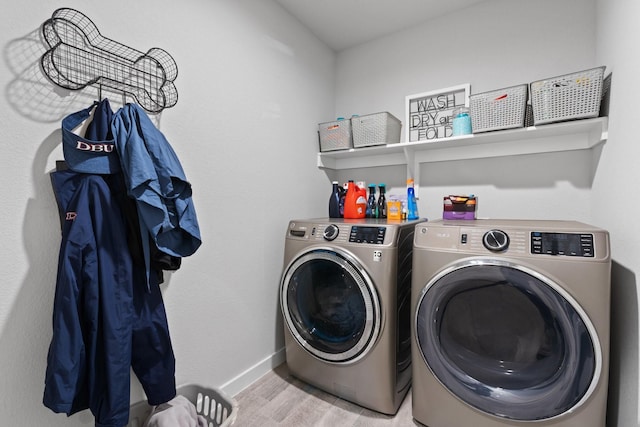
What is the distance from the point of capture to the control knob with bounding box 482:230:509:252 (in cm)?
124

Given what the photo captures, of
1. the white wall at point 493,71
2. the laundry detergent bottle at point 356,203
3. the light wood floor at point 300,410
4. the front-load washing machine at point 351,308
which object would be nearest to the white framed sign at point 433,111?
the white wall at point 493,71

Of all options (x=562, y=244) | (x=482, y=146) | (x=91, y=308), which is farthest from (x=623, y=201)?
(x=91, y=308)

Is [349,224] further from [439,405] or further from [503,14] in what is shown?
[503,14]

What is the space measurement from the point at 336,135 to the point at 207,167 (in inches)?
41.9

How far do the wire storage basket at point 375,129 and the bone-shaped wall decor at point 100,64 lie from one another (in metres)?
1.22

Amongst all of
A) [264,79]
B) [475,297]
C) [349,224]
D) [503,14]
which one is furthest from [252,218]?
[503,14]

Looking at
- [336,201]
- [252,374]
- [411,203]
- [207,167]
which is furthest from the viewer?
[336,201]

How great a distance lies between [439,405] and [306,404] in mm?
729

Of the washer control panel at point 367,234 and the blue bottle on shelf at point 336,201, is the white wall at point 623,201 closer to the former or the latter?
the washer control panel at point 367,234

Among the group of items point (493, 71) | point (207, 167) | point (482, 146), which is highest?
point (493, 71)

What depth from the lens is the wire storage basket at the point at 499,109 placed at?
160 cm

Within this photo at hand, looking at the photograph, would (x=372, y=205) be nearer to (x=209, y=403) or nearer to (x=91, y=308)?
(x=209, y=403)

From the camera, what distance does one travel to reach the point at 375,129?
2055 millimetres

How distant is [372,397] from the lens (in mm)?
1570
